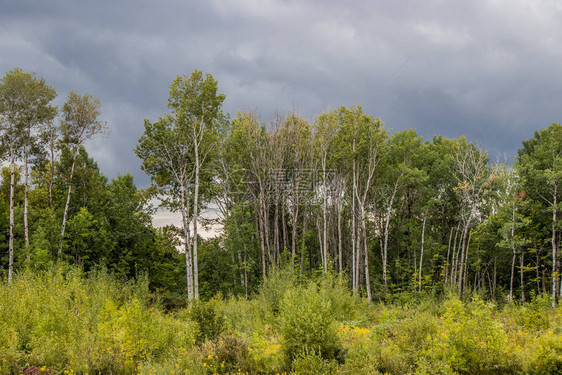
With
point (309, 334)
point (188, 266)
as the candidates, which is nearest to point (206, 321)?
point (309, 334)

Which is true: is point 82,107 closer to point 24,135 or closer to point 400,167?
point 24,135

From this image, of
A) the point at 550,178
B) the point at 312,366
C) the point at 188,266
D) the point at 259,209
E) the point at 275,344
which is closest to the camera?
the point at 312,366

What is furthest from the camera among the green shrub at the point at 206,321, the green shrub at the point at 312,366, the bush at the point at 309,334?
the green shrub at the point at 206,321

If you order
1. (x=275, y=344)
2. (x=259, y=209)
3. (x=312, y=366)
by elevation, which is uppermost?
(x=259, y=209)

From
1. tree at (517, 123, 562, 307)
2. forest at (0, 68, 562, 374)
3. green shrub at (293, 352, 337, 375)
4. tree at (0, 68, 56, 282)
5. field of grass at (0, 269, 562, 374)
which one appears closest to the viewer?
green shrub at (293, 352, 337, 375)

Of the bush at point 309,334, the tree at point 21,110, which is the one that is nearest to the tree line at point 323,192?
the tree at point 21,110

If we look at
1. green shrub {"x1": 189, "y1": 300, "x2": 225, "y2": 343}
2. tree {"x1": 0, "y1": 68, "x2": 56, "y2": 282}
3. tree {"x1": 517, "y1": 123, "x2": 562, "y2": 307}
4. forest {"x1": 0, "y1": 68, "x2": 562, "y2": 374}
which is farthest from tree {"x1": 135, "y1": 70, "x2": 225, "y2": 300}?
tree {"x1": 517, "y1": 123, "x2": 562, "y2": 307}

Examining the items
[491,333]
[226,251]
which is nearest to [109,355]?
[491,333]

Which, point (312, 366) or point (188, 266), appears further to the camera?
point (188, 266)

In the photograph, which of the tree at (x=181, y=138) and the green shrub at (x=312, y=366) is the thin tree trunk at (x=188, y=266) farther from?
the green shrub at (x=312, y=366)

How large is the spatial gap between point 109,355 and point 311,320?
429 centimetres

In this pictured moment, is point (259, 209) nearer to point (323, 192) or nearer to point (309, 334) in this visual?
point (323, 192)

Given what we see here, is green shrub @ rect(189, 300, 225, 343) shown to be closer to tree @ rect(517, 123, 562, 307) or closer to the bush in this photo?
the bush

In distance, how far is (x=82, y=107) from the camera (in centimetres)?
2427
